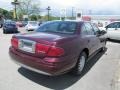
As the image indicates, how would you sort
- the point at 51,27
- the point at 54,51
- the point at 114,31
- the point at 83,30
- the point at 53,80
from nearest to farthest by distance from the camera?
the point at 54,51 → the point at 53,80 → the point at 83,30 → the point at 51,27 → the point at 114,31

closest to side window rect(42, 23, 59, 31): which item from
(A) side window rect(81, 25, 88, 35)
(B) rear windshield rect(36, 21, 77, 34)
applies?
(B) rear windshield rect(36, 21, 77, 34)

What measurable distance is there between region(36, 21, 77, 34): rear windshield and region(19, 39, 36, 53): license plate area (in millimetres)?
1134

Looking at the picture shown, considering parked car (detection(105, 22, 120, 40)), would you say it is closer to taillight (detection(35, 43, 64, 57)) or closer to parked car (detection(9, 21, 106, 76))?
parked car (detection(9, 21, 106, 76))

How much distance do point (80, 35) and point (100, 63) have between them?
219cm

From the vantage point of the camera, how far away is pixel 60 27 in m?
5.81

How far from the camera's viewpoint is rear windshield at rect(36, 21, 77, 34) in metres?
5.60

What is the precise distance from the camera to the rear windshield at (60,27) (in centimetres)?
560

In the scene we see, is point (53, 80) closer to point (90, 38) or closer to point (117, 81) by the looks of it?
point (117, 81)

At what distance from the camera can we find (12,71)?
5.67m

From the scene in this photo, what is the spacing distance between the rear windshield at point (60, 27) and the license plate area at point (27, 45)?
113 cm

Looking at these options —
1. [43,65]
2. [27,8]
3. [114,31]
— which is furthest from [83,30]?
[27,8]

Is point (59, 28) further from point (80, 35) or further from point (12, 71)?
point (12, 71)

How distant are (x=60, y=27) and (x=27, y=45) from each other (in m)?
1.49

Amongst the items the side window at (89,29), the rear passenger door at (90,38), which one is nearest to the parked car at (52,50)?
the rear passenger door at (90,38)
